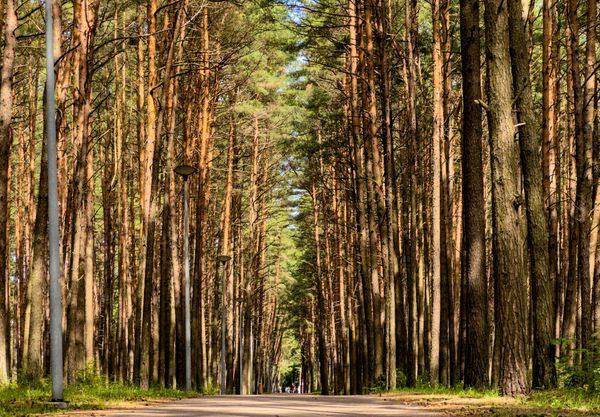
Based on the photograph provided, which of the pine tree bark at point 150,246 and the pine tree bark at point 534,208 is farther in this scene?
the pine tree bark at point 150,246

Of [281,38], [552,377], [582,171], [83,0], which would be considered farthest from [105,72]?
[552,377]

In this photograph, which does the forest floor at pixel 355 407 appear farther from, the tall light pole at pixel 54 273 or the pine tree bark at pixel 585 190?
the pine tree bark at pixel 585 190

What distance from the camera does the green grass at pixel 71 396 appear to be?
10998 millimetres

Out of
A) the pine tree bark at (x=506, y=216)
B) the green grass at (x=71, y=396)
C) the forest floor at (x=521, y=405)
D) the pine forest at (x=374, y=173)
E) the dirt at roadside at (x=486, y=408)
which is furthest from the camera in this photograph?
the pine forest at (x=374, y=173)

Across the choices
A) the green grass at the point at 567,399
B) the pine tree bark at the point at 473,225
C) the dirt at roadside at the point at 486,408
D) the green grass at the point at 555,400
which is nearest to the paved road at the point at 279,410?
the dirt at roadside at the point at 486,408

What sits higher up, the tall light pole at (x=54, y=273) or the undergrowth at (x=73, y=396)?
the tall light pole at (x=54, y=273)

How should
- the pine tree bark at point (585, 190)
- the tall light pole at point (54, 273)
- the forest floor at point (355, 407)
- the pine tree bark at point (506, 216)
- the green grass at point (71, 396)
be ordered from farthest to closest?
the pine tree bark at point (585, 190), the pine tree bark at point (506, 216), the tall light pole at point (54, 273), the green grass at point (71, 396), the forest floor at point (355, 407)

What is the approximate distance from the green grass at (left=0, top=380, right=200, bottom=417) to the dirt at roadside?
535cm

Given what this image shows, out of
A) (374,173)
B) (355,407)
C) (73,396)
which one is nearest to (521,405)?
(355,407)

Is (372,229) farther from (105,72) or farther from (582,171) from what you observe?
(105,72)

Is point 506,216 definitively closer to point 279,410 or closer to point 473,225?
point 473,225

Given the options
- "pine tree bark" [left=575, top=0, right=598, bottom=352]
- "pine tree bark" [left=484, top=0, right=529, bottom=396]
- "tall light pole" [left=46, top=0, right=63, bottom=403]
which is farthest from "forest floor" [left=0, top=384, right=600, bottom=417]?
"pine tree bark" [left=575, top=0, right=598, bottom=352]

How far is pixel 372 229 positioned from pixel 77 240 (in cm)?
1019

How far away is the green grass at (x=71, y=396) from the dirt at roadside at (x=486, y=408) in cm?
535
